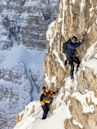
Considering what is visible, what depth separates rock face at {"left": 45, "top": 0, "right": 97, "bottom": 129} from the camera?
2914 cm

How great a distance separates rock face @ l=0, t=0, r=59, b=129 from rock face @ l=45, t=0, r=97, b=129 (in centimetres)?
10935

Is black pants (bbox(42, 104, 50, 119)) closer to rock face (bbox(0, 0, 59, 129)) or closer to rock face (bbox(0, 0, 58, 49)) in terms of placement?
rock face (bbox(0, 0, 59, 129))

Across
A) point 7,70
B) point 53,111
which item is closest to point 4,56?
point 7,70

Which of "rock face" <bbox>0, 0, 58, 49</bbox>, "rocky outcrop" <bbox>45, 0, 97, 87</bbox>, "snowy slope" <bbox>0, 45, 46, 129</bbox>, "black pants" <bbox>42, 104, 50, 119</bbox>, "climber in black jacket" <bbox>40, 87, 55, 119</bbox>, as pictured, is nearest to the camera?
"climber in black jacket" <bbox>40, 87, 55, 119</bbox>

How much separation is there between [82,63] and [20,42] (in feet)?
490

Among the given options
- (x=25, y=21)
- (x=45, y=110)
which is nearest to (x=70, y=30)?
(x=45, y=110)

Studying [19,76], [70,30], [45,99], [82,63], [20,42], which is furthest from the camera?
[20,42]

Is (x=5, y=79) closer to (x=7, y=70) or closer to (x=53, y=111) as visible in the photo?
(x=7, y=70)

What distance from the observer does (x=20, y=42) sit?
17988cm

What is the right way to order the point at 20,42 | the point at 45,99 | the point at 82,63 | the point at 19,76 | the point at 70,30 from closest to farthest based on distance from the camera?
the point at 82,63
the point at 45,99
the point at 70,30
the point at 19,76
the point at 20,42

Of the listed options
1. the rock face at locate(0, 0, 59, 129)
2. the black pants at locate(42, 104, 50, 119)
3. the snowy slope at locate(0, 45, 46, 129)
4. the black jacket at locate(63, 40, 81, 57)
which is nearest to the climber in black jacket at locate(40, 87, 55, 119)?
the black pants at locate(42, 104, 50, 119)

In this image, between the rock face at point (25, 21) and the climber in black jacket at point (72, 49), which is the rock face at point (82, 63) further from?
the rock face at point (25, 21)

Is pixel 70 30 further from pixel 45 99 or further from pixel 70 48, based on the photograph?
pixel 45 99

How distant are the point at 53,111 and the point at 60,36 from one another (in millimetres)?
11788
